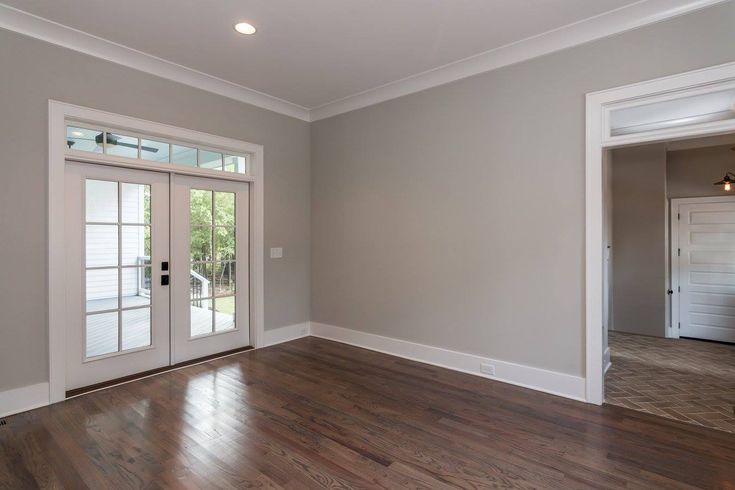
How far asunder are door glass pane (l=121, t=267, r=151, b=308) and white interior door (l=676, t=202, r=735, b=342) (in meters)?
7.18

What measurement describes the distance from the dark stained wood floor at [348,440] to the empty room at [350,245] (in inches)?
0.9

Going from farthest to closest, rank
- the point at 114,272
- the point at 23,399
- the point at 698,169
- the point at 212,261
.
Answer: the point at 698,169
the point at 212,261
the point at 114,272
the point at 23,399

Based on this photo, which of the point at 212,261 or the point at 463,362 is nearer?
the point at 463,362

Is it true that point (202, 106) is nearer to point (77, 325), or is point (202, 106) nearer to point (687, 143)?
point (77, 325)

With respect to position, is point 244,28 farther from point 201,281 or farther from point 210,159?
point 201,281

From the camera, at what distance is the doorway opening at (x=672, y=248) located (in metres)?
5.34

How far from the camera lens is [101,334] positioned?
3529mm

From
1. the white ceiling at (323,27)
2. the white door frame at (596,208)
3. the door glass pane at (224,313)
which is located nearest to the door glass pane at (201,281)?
the door glass pane at (224,313)

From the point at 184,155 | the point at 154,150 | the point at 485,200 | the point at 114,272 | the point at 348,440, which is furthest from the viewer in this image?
the point at 184,155

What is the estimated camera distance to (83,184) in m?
3.38

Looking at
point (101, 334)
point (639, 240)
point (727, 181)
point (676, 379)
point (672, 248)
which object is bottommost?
point (676, 379)

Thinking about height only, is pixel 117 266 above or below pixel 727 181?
below

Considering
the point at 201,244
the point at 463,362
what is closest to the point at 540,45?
the point at 463,362

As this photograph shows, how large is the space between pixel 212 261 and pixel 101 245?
43.8 inches
